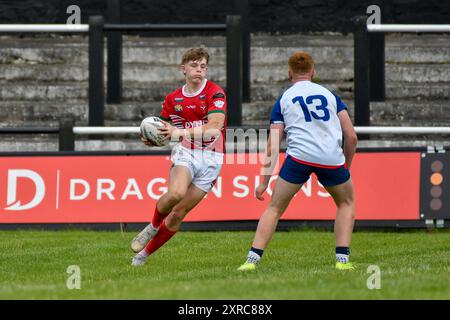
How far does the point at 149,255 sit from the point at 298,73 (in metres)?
2.57

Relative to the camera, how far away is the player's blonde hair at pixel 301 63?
10648 millimetres

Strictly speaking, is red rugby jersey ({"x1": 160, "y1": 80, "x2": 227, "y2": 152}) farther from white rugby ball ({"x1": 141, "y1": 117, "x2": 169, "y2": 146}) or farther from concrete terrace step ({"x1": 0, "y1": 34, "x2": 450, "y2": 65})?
concrete terrace step ({"x1": 0, "y1": 34, "x2": 450, "y2": 65})

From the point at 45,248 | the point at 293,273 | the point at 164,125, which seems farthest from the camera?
the point at 45,248

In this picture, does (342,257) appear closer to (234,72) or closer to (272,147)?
(272,147)

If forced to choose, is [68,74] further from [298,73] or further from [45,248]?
[298,73]

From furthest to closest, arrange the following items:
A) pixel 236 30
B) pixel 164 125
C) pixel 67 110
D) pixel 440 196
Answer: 1. pixel 67 110
2. pixel 236 30
3. pixel 440 196
4. pixel 164 125

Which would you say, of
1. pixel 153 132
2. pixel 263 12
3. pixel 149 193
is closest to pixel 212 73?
pixel 263 12

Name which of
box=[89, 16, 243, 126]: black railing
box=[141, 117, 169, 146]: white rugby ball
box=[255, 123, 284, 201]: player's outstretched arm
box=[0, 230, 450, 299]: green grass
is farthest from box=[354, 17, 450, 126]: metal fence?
box=[255, 123, 284, 201]: player's outstretched arm

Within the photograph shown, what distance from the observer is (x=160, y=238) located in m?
11.7

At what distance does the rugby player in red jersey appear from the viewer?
447 inches

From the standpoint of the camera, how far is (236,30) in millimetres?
16578

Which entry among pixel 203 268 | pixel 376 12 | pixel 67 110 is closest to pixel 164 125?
pixel 203 268

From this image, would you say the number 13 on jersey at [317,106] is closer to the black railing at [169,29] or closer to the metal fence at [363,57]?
the black railing at [169,29]

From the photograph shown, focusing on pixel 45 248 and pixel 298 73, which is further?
pixel 45 248
